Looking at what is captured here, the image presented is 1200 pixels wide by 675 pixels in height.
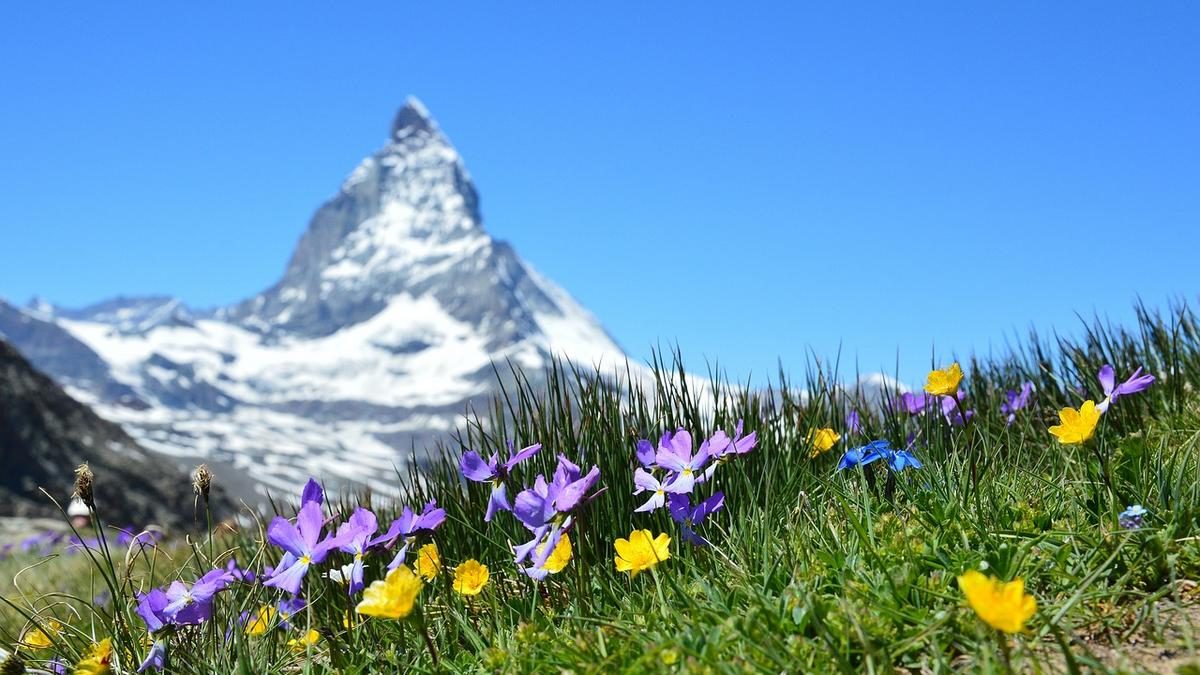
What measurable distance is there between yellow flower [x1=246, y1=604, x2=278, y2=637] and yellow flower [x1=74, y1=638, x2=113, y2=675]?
0.44 metres

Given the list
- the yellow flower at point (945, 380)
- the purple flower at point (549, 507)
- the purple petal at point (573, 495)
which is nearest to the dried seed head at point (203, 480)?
the purple flower at point (549, 507)

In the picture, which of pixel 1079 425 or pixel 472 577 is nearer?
pixel 1079 425

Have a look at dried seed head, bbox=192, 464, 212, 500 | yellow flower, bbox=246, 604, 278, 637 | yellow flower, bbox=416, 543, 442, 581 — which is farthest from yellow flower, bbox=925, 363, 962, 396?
yellow flower, bbox=246, 604, 278, 637

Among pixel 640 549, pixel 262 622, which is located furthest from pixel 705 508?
pixel 262 622

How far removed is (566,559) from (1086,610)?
4.75 feet

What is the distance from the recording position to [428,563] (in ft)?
11.1

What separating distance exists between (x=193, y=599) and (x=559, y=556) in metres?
1.21

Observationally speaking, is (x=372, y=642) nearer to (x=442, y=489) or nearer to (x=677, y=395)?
(x=442, y=489)

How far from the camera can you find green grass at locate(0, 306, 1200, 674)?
7.92 ft

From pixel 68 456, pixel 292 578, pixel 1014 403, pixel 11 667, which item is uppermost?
pixel 1014 403

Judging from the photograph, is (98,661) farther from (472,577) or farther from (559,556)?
(559,556)

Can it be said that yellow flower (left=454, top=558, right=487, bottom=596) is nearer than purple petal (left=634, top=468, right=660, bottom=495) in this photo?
Yes

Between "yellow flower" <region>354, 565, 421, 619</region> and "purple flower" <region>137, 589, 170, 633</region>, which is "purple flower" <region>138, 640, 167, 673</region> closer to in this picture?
"purple flower" <region>137, 589, 170, 633</region>

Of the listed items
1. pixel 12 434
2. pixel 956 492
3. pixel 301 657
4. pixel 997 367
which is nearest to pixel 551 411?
pixel 301 657
